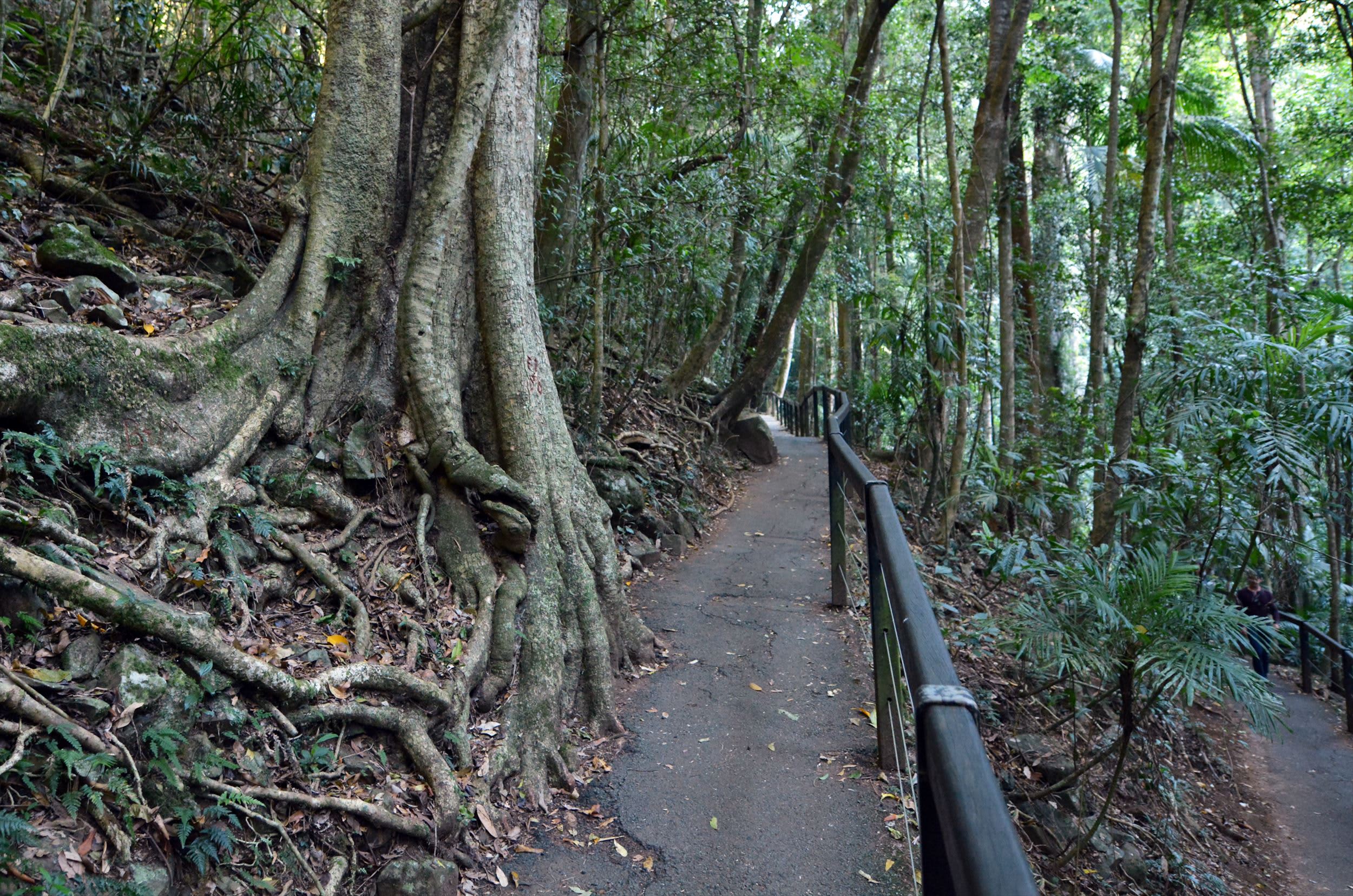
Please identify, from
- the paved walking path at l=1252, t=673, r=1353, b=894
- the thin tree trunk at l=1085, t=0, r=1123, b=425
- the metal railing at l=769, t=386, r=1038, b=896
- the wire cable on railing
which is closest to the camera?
the metal railing at l=769, t=386, r=1038, b=896

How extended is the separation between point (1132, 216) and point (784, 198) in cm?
981

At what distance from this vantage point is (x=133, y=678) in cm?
247

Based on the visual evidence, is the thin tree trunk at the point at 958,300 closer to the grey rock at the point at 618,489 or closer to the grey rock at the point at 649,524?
the grey rock at the point at 649,524

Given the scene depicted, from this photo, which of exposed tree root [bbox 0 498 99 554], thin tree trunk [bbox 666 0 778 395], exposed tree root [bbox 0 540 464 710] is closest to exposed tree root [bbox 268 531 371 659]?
exposed tree root [bbox 0 540 464 710]

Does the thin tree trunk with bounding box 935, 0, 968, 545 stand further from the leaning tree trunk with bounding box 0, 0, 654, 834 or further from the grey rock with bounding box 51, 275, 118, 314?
the grey rock with bounding box 51, 275, 118, 314

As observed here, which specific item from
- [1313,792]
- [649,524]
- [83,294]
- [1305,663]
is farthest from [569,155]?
[1305,663]

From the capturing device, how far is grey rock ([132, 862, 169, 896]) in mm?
2100

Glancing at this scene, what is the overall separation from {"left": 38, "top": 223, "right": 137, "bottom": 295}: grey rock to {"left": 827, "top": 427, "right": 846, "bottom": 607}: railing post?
13.4ft

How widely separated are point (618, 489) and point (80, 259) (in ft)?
14.3

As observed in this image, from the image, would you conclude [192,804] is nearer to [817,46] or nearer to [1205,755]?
[1205,755]

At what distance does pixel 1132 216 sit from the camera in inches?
620

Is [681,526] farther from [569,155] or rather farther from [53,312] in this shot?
[53,312]

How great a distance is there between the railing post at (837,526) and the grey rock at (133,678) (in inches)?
150

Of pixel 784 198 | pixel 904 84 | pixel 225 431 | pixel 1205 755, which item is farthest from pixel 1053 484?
pixel 904 84
